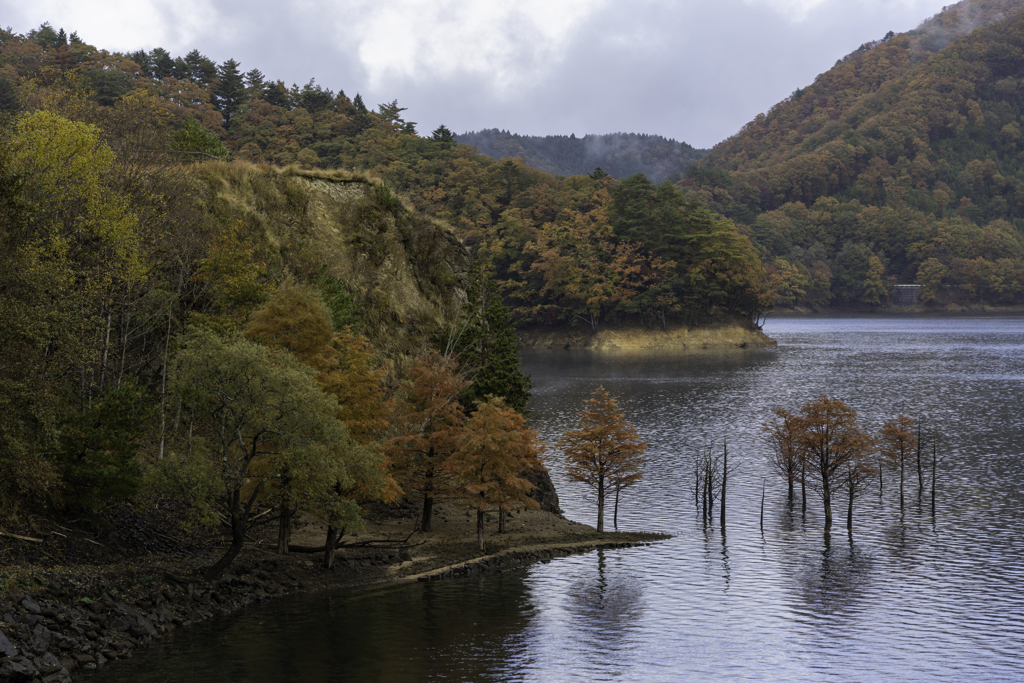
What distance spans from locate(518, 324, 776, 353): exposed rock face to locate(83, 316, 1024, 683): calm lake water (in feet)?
324

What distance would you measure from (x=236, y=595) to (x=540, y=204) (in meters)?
151

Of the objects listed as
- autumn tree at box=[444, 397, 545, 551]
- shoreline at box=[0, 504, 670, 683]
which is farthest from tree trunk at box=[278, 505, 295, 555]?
autumn tree at box=[444, 397, 545, 551]

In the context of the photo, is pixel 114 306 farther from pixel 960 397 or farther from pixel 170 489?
pixel 960 397

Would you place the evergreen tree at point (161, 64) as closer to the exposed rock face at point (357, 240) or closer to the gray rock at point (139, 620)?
the exposed rock face at point (357, 240)

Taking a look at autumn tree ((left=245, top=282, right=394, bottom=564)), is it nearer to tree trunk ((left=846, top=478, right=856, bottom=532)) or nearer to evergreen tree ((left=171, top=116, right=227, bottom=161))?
evergreen tree ((left=171, top=116, right=227, bottom=161))

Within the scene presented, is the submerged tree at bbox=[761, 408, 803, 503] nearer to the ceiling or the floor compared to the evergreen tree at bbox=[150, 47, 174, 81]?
nearer to the floor

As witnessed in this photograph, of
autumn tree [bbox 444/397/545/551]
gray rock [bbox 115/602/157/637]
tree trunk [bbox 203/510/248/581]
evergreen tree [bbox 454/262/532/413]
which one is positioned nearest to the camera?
gray rock [bbox 115/602/157/637]

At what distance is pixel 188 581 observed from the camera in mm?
37094

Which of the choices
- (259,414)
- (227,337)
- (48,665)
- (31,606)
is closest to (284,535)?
(259,414)

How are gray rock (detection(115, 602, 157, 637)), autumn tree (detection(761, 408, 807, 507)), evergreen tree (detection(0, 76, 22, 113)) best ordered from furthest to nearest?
1. evergreen tree (detection(0, 76, 22, 113))
2. autumn tree (detection(761, 408, 807, 507))
3. gray rock (detection(115, 602, 157, 637))

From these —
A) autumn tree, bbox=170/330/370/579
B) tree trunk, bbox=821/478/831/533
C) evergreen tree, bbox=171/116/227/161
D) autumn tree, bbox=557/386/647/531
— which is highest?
evergreen tree, bbox=171/116/227/161

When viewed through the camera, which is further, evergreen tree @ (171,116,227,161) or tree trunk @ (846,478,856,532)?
evergreen tree @ (171,116,227,161)

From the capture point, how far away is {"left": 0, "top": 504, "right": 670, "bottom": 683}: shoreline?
29938mm

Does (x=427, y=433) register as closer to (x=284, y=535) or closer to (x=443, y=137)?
(x=284, y=535)
